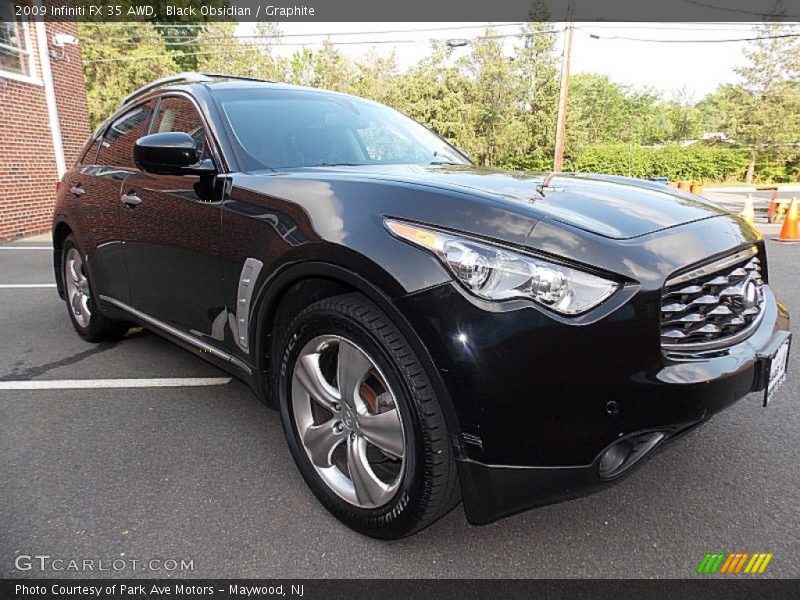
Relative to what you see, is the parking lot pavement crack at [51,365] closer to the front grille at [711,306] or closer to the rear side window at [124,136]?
the rear side window at [124,136]

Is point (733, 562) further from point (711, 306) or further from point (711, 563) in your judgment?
point (711, 306)

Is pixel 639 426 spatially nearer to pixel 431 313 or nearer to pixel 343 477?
pixel 431 313

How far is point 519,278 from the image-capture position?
5.22 feet

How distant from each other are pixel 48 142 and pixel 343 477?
38.1 feet

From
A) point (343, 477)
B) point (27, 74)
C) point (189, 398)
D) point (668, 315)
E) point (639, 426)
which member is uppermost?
point (27, 74)

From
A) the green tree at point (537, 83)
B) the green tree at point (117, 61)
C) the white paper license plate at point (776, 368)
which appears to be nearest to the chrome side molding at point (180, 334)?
the white paper license plate at point (776, 368)

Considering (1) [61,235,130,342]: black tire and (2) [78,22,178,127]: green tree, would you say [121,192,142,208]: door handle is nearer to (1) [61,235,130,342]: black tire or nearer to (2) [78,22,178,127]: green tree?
(1) [61,235,130,342]: black tire

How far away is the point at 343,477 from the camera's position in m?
2.16

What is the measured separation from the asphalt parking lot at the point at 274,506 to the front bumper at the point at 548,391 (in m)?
0.46

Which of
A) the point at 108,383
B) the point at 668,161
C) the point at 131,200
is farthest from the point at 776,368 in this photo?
the point at 668,161

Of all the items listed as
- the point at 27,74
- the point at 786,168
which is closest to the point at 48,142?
the point at 27,74

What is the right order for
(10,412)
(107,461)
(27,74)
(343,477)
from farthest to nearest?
(27,74)
(10,412)
(107,461)
(343,477)

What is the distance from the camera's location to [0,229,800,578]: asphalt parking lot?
6.34ft

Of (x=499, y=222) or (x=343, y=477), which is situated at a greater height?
(x=499, y=222)
